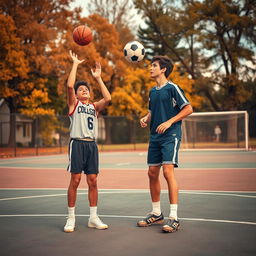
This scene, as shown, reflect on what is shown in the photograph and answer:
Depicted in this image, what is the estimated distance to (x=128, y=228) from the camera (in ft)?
18.1

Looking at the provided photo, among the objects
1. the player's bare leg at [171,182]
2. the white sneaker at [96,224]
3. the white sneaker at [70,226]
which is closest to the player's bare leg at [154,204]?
the player's bare leg at [171,182]

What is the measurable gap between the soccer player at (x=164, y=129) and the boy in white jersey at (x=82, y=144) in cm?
72

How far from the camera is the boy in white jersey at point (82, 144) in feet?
18.4

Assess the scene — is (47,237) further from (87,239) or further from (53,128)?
(53,128)

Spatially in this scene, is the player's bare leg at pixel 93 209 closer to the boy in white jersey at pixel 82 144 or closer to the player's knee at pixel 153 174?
the boy in white jersey at pixel 82 144

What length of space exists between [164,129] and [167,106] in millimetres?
431

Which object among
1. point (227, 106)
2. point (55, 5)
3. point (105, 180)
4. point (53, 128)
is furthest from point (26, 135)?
point (105, 180)

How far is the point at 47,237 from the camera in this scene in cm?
506

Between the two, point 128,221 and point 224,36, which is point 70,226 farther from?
point 224,36

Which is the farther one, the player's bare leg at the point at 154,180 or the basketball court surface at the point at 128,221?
the player's bare leg at the point at 154,180

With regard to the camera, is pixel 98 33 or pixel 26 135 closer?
pixel 98 33

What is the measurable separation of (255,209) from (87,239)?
3120mm

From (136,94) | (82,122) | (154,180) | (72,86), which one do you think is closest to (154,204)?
(154,180)

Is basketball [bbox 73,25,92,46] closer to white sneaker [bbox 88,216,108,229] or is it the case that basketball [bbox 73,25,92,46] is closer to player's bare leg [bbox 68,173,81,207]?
player's bare leg [bbox 68,173,81,207]
